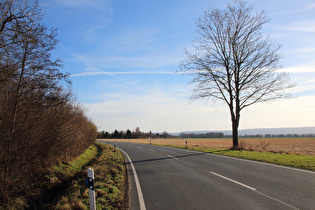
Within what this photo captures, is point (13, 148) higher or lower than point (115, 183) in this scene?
higher

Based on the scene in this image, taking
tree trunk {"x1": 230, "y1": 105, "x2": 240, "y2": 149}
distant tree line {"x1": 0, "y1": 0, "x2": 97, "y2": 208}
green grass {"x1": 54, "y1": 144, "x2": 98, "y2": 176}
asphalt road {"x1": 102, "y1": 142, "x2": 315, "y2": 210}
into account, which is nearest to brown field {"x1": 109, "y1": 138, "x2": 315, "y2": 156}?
tree trunk {"x1": 230, "y1": 105, "x2": 240, "y2": 149}

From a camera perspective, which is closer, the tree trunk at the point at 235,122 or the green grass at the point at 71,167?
the green grass at the point at 71,167

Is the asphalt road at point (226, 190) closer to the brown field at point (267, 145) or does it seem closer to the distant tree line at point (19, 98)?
the distant tree line at point (19, 98)

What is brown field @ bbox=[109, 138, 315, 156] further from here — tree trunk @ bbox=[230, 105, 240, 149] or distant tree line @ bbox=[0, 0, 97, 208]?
distant tree line @ bbox=[0, 0, 97, 208]

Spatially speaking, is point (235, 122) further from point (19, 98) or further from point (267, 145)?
point (19, 98)

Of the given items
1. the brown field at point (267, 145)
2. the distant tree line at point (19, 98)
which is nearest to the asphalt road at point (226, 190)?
the distant tree line at point (19, 98)

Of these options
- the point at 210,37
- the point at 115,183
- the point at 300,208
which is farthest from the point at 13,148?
the point at 210,37

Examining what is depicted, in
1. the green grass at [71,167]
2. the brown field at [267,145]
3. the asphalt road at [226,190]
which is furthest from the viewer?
the brown field at [267,145]

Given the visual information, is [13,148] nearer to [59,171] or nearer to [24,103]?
[24,103]

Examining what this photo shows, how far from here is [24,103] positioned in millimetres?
6434

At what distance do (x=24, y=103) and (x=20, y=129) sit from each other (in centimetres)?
91

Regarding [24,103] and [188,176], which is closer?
[24,103]

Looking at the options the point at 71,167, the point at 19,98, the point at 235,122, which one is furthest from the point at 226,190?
the point at 235,122

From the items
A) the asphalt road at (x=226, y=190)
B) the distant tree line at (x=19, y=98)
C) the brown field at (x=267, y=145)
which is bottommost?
the brown field at (x=267, y=145)
